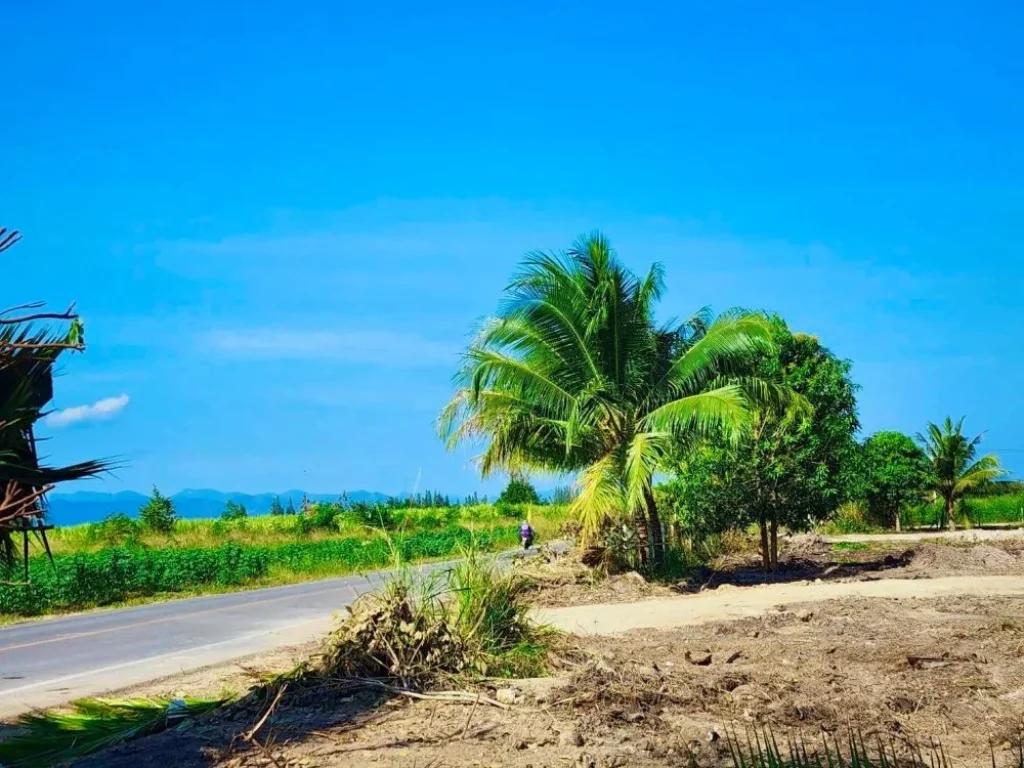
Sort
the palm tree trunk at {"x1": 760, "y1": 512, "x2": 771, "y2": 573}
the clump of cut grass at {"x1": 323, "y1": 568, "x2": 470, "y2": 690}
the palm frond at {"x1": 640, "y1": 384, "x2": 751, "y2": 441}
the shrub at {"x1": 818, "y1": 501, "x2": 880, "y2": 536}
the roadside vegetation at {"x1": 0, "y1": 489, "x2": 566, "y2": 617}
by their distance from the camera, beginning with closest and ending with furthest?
the clump of cut grass at {"x1": 323, "y1": 568, "x2": 470, "y2": 690}, the palm frond at {"x1": 640, "y1": 384, "x2": 751, "y2": 441}, the palm tree trunk at {"x1": 760, "y1": 512, "x2": 771, "y2": 573}, the roadside vegetation at {"x1": 0, "y1": 489, "x2": 566, "y2": 617}, the shrub at {"x1": 818, "y1": 501, "x2": 880, "y2": 536}

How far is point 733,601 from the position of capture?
1748 centimetres

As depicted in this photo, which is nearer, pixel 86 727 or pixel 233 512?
pixel 86 727

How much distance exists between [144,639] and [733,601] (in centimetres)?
995

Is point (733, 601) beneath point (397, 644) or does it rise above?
beneath

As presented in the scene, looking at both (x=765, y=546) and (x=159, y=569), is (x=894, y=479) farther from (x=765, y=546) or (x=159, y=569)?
(x=159, y=569)

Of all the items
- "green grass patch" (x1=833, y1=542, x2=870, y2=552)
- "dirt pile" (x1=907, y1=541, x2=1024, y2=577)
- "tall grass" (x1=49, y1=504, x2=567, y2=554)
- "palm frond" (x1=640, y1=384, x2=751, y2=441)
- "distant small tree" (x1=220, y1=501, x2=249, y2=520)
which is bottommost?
"dirt pile" (x1=907, y1=541, x2=1024, y2=577)

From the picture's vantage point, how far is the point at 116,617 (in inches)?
837

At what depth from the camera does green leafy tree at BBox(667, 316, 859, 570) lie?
75.3 ft

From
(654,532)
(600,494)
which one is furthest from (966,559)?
(600,494)

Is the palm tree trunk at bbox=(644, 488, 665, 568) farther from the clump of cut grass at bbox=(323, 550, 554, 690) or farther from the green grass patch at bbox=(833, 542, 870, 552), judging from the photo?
the clump of cut grass at bbox=(323, 550, 554, 690)

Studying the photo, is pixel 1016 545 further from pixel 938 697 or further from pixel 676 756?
pixel 676 756

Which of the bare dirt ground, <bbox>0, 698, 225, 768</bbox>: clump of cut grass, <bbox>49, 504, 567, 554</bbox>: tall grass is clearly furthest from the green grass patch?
<bbox>0, 698, 225, 768</bbox>: clump of cut grass

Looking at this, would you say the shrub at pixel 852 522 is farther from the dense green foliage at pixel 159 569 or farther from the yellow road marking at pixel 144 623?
the yellow road marking at pixel 144 623

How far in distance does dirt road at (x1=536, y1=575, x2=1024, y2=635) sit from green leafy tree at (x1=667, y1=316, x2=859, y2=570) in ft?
9.45
